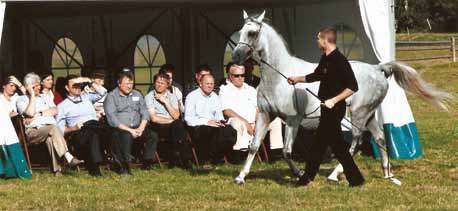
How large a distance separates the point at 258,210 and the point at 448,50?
28.4 metres

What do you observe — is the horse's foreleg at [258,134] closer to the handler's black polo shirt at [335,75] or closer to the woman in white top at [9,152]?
the handler's black polo shirt at [335,75]

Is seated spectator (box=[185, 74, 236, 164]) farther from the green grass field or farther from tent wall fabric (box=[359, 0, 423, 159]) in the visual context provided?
tent wall fabric (box=[359, 0, 423, 159])

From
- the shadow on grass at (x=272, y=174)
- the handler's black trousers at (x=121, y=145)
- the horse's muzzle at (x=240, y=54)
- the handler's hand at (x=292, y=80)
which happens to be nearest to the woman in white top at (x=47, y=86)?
the handler's black trousers at (x=121, y=145)

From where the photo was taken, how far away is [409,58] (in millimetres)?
33031

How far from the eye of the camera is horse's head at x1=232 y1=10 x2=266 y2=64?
368 inches

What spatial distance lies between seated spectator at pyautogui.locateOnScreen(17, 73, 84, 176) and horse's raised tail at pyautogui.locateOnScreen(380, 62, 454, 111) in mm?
3615

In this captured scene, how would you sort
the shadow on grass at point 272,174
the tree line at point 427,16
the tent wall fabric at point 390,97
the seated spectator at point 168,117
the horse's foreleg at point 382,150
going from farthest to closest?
the tree line at point 427,16
the tent wall fabric at point 390,97
the seated spectator at point 168,117
the shadow on grass at point 272,174
the horse's foreleg at point 382,150

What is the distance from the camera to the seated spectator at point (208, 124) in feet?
36.6

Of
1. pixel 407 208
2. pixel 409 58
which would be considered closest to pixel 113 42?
pixel 407 208

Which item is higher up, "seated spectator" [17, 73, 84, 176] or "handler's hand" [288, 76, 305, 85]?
"handler's hand" [288, 76, 305, 85]

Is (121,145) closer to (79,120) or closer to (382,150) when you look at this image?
(79,120)

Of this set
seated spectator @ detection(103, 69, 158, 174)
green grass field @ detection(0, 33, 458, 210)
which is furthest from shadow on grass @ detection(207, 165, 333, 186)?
seated spectator @ detection(103, 69, 158, 174)

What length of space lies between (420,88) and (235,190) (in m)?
2.29

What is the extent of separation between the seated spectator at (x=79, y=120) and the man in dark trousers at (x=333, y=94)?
2.72 metres
